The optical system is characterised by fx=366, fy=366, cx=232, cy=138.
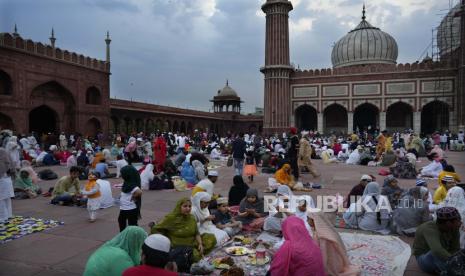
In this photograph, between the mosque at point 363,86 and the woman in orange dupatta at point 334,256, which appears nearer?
the woman in orange dupatta at point 334,256

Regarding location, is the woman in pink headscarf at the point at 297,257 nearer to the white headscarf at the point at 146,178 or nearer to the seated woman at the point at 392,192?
the seated woman at the point at 392,192

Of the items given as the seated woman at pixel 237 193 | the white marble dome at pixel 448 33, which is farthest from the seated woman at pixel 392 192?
the white marble dome at pixel 448 33

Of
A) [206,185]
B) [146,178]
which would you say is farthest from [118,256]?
[146,178]

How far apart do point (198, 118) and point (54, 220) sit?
28.5 meters

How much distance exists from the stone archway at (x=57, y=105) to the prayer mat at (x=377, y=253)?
58.5 ft

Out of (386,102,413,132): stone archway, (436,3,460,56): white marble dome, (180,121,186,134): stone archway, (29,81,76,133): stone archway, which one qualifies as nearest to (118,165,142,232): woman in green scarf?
(29,81,76,133): stone archway

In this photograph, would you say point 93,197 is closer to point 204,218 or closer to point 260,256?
point 204,218

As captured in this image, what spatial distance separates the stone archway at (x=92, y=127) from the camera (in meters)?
20.9

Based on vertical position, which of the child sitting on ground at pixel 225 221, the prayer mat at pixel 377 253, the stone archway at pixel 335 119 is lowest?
the prayer mat at pixel 377 253

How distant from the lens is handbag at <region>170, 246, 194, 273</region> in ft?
11.4

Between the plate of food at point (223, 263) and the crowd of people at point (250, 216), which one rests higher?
the crowd of people at point (250, 216)

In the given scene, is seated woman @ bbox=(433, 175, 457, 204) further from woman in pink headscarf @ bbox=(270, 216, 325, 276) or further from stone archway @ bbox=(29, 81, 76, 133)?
stone archway @ bbox=(29, 81, 76, 133)

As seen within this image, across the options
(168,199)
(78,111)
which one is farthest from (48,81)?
(168,199)

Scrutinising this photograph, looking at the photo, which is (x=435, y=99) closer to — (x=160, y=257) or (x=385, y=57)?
(x=385, y=57)
